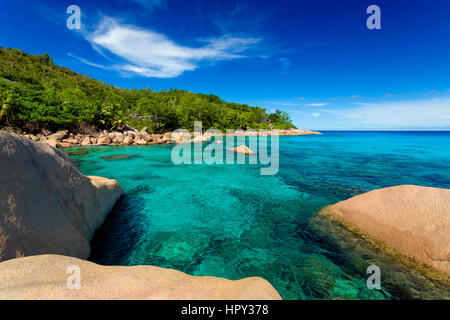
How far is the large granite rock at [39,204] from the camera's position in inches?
104

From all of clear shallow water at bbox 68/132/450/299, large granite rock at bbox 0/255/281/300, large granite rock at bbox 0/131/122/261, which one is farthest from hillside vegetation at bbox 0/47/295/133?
large granite rock at bbox 0/255/281/300

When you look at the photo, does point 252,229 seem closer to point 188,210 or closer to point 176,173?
point 188,210

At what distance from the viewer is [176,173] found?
39.7 ft

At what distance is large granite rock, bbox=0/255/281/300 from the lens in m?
1.76

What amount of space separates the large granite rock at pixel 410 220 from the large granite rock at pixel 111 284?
3.85m

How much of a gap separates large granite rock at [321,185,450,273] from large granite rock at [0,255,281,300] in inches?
152

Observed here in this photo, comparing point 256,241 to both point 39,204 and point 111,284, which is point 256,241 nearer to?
point 111,284

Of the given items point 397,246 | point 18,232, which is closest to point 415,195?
point 397,246

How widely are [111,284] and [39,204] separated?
2.32 m

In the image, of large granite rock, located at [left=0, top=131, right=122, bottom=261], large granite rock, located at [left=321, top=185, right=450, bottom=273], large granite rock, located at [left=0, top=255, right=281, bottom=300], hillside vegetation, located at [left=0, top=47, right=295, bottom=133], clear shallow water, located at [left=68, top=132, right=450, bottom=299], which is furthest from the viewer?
hillside vegetation, located at [left=0, top=47, right=295, bottom=133]

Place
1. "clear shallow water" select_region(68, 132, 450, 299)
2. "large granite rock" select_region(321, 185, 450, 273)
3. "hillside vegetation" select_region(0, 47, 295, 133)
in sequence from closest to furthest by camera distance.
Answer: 1. "clear shallow water" select_region(68, 132, 450, 299)
2. "large granite rock" select_region(321, 185, 450, 273)
3. "hillside vegetation" select_region(0, 47, 295, 133)

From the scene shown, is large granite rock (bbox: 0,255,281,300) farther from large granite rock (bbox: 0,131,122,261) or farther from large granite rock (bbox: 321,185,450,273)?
large granite rock (bbox: 321,185,450,273)

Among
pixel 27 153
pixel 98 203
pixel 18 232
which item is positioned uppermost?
pixel 27 153
